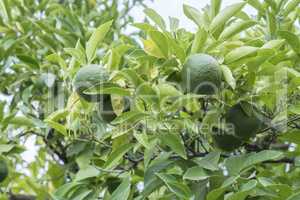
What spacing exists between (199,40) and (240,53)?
0.09 metres

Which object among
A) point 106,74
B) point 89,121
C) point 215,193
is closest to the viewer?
point 215,193

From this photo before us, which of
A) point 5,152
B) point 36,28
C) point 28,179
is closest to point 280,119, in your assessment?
point 5,152

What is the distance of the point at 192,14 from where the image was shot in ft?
4.44

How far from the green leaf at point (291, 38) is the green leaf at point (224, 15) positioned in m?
0.11

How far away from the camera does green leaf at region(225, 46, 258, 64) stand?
121cm

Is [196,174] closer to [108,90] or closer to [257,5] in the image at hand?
[108,90]

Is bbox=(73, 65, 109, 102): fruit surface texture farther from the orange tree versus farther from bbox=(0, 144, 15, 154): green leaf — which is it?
bbox=(0, 144, 15, 154): green leaf

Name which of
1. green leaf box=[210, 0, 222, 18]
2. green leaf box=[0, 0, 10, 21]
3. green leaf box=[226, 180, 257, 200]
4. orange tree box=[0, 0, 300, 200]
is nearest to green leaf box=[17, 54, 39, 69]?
green leaf box=[0, 0, 10, 21]

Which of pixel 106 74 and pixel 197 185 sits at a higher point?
pixel 106 74

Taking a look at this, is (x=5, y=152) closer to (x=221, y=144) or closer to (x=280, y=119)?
(x=221, y=144)

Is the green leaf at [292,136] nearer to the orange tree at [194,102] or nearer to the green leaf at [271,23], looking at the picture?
the orange tree at [194,102]

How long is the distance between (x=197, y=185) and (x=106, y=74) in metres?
0.31

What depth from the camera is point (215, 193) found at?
3.91 ft

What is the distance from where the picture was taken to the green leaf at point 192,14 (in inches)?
53.2
